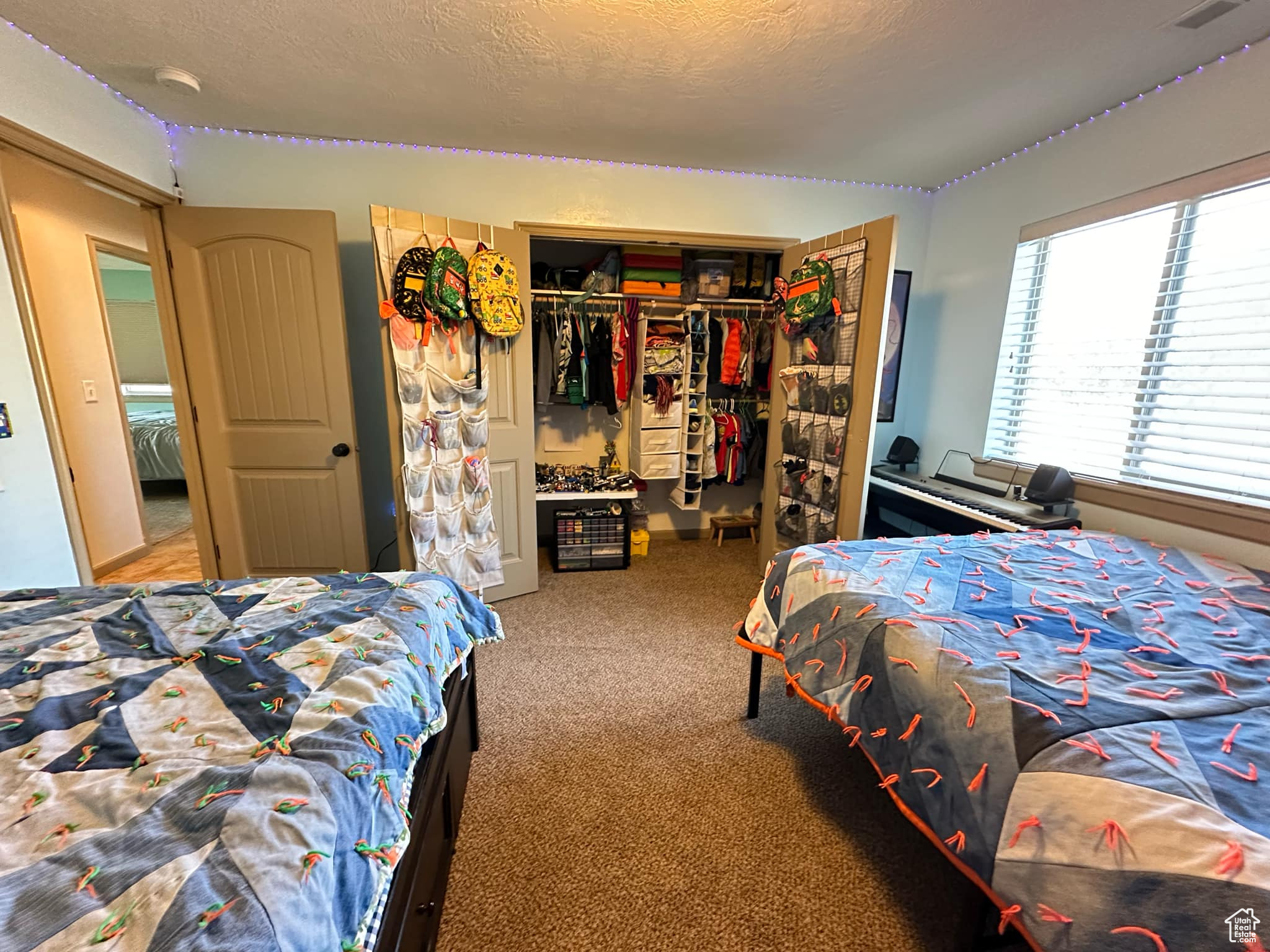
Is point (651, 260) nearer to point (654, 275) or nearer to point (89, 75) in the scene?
point (654, 275)

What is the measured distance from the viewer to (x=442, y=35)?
1.90m

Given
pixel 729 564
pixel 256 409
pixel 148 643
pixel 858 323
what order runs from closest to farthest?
pixel 148 643 → pixel 858 323 → pixel 256 409 → pixel 729 564

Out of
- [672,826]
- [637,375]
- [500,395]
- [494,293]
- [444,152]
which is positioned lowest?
[672,826]

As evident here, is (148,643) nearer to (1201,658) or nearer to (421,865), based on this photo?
(421,865)

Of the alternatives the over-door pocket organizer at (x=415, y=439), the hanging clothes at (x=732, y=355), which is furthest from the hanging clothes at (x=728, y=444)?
the over-door pocket organizer at (x=415, y=439)

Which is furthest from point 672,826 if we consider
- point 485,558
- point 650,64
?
point 650,64

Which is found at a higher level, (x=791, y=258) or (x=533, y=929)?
(x=791, y=258)

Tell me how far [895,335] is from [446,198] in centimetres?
285

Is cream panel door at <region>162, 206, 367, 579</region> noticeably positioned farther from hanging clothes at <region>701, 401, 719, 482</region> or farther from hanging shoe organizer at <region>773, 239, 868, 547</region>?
hanging shoe organizer at <region>773, 239, 868, 547</region>

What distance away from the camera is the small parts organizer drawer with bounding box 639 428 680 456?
11.5 ft

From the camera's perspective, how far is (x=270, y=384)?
8.89 ft

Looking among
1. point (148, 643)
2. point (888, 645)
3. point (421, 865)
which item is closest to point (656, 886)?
point (421, 865)

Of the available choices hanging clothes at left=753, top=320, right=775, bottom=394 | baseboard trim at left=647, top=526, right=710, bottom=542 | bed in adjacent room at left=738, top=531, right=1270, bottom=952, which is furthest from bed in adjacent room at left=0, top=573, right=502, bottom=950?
hanging clothes at left=753, top=320, right=775, bottom=394

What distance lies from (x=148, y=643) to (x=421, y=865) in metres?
0.84
